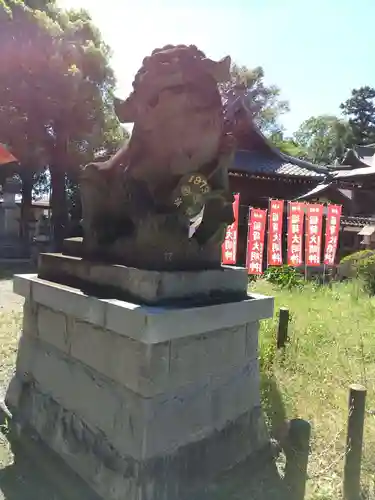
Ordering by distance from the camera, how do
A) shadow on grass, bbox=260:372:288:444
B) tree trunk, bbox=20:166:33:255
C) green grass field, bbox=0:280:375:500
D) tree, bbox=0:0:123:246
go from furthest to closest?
tree trunk, bbox=20:166:33:255
tree, bbox=0:0:123:246
shadow on grass, bbox=260:372:288:444
green grass field, bbox=0:280:375:500

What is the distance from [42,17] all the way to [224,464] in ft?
50.1

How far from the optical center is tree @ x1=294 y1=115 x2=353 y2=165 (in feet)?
139

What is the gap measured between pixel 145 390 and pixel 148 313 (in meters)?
0.43

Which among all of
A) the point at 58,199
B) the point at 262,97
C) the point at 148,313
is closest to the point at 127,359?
the point at 148,313

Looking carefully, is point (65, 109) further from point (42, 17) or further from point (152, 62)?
point (152, 62)

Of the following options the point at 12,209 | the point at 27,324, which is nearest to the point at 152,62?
the point at 27,324

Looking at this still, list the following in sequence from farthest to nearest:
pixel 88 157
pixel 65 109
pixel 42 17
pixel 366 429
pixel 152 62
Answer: pixel 88 157 < pixel 65 109 < pixel 42 17 < pixel 366 429 < pixel 152 62

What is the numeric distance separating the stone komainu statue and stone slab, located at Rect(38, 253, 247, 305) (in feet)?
0.33

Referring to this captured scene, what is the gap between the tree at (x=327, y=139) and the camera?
42.4m

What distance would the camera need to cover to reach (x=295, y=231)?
34.7ft

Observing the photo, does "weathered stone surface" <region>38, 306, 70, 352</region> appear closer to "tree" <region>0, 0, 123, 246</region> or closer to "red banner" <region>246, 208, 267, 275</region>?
"red banner" <region>246, 208, 267, 275</region>

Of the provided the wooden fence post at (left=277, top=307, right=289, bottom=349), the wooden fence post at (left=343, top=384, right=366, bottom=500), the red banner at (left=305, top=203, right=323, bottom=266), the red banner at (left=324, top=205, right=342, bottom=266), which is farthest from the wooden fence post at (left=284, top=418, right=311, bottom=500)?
the red banner at (left=324, top=205, right=342, bottom=266)

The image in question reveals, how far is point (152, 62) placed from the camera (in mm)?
2676

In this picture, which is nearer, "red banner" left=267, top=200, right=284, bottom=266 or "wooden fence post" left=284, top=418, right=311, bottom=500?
"wooden fence post" left=284, top=418, right=311, bottom=500
